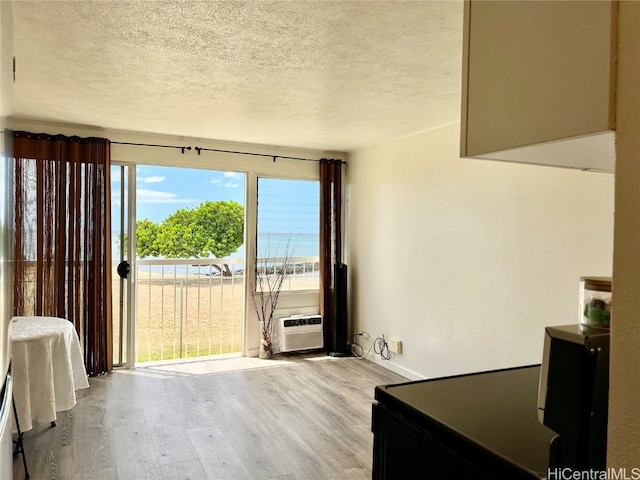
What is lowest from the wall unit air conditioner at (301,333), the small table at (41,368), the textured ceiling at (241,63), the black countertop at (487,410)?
the wall unit air conditioner at (301,333)

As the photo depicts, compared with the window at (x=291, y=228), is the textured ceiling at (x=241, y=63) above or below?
above

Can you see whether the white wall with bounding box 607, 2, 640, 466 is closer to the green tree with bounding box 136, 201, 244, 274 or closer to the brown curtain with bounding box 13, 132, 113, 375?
the brown curtain with bounding box 13, 132, 113, 375

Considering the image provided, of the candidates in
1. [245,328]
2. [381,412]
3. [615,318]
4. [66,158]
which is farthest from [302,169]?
[615,318]

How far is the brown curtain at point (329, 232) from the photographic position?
202 inches

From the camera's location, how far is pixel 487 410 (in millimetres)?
1060

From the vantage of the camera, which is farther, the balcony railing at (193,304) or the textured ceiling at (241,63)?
the balcony railing at (193,304)

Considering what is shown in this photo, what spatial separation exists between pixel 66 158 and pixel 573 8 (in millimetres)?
4181

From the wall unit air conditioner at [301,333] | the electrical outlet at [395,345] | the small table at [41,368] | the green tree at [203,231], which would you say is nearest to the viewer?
the small table at [41,368]

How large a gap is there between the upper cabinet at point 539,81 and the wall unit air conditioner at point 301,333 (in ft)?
13.6

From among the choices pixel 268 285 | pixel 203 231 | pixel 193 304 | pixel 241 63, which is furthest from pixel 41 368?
pixel 203 231

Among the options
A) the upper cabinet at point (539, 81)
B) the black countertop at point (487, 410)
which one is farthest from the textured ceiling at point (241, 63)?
the black countertop at point (487, 410)

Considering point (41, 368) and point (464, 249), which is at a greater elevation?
point (464, 249)

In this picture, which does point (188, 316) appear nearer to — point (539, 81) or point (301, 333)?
point (301, 333)

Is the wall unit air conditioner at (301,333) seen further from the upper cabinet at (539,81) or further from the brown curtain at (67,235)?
the upper cabinet at (539,81)
